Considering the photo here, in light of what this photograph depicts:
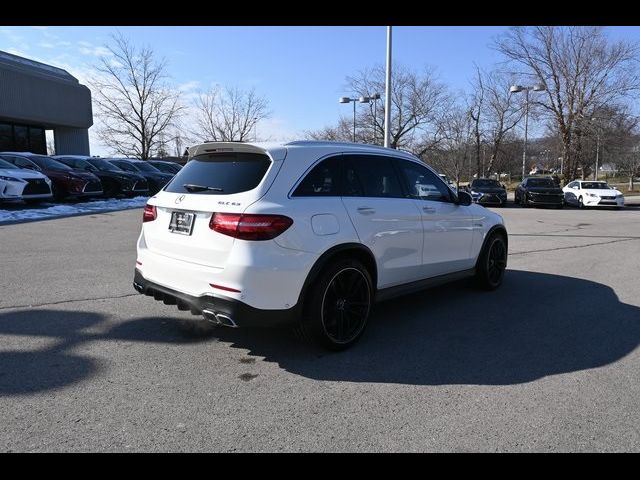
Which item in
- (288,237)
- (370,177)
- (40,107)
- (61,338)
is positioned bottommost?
(61,338)

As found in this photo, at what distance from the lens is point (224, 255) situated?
3658 millimetres

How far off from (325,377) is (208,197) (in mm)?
1710

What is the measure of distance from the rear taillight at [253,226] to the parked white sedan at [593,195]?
948 inches

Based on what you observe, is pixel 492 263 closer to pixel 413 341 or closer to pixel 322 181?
pixel 413 341

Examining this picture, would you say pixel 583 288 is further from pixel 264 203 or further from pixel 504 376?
pixel 264 203

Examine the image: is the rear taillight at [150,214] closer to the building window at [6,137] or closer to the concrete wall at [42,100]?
the concrete wall at [42,100]

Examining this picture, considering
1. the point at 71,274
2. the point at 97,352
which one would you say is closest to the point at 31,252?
the point at 71,274

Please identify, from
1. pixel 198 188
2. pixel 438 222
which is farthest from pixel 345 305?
pixel 438 222

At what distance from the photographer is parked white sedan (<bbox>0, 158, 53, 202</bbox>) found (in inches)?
563

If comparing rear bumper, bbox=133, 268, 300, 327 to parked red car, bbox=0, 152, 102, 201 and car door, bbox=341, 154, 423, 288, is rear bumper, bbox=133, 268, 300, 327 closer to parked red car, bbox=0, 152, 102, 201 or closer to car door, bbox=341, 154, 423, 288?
car door, bbox=341, 154, 423, 288

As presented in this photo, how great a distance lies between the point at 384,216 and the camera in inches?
179

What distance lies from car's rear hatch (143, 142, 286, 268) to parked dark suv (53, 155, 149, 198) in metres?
17.3
